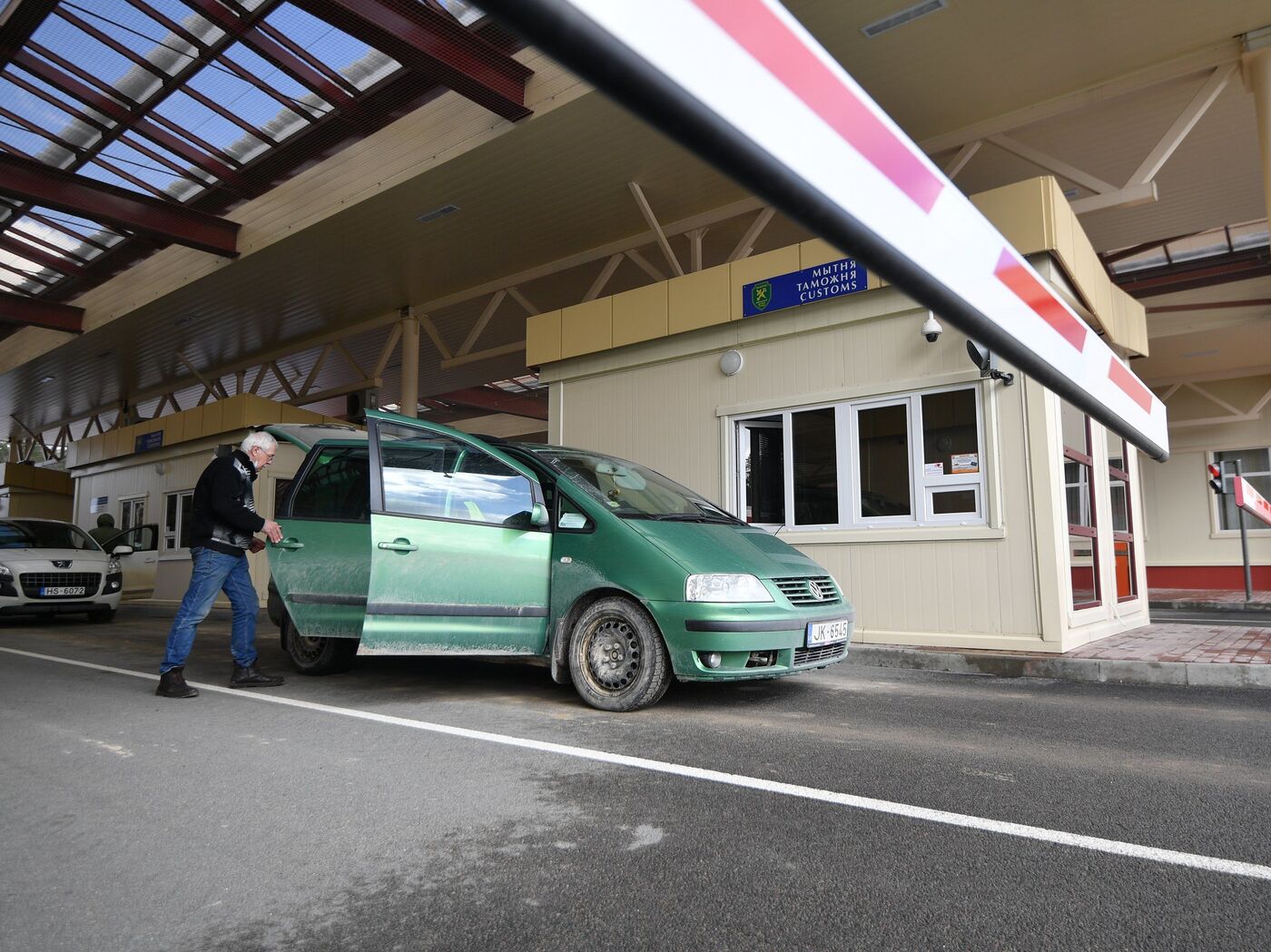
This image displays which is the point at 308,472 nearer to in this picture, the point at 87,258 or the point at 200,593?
the point at 200,593

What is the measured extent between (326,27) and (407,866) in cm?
1011

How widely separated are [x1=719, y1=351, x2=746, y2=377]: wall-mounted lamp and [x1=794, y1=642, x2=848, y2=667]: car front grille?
4.38 meters

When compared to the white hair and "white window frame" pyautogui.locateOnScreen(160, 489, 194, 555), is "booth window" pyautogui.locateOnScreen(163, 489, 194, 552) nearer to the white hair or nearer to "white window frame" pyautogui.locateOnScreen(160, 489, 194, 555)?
"white window frame" pyautogui.locateOnScreen(160, 489, 194, 555)

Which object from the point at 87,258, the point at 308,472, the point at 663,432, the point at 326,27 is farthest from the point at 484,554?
the point at 87,258

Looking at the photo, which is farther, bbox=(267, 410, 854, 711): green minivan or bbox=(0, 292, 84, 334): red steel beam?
bbox=(0, 292, 84, 334): red steel beam

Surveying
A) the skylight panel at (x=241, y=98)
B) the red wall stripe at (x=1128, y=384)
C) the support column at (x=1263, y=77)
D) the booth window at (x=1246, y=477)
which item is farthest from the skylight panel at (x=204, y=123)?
the booth window at (x=1246, y=477)

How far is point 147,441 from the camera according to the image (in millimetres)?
20578

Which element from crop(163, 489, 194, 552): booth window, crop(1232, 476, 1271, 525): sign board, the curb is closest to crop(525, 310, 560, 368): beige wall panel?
the curb

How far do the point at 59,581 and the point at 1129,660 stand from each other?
40.3 feet

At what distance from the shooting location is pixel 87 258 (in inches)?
650

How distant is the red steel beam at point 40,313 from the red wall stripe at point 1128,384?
21.3 m

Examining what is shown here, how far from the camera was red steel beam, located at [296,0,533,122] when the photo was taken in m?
8.70

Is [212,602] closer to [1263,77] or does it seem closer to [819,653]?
[819,653]

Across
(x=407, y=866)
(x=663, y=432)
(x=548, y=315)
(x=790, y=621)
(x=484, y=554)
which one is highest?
(x=548, y=315)
